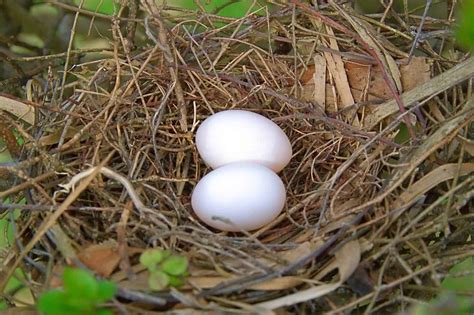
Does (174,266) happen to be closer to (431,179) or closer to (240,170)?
(240,170)

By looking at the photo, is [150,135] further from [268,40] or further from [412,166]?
[412,166]

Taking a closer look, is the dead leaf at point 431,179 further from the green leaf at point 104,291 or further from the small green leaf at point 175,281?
the green leaf at point 104,291

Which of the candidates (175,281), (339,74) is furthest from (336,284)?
(339,74)

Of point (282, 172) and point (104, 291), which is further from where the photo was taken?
point (282, 172)

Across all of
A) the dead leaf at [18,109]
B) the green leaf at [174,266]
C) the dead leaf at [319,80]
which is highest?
the dead leaf at [319,80]

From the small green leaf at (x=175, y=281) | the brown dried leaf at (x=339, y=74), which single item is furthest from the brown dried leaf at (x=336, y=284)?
the brown dried leaf at (x=339, y=74)

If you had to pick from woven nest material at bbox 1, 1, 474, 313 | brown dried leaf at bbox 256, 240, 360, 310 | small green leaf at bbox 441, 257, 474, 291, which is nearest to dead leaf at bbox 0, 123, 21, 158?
woven nest material at bbox 1, 1, 474, 313
